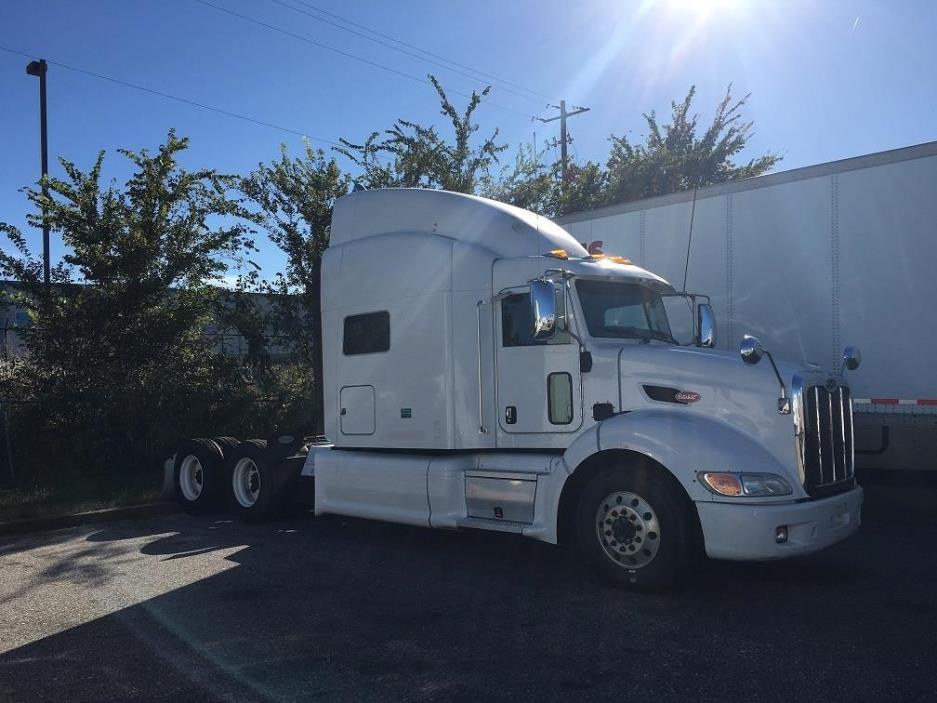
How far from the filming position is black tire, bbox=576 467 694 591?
575 centimetres

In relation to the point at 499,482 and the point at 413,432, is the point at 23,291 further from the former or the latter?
the point at 499,482

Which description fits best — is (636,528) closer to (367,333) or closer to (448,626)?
(448,626)

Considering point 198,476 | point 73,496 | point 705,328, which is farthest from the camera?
point 73,496

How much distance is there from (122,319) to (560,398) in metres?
8.61

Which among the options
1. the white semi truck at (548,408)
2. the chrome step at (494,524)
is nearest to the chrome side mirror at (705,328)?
the white semi truck at (548,408)

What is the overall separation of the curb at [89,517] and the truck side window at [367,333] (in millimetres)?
3902

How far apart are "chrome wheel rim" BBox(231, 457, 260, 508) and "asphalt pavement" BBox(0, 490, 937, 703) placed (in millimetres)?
1456

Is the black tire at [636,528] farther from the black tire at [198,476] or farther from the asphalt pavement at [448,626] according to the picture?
the black tire at [198,476]

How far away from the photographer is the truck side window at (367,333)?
781 cm

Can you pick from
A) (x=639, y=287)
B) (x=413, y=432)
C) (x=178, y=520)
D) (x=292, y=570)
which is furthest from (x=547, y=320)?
(x=178, y=520)

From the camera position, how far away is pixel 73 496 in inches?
409

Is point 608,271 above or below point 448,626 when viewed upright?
above

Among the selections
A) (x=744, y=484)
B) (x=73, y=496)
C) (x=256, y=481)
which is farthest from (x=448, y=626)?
(x=73, y=496)

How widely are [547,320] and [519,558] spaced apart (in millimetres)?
2474
